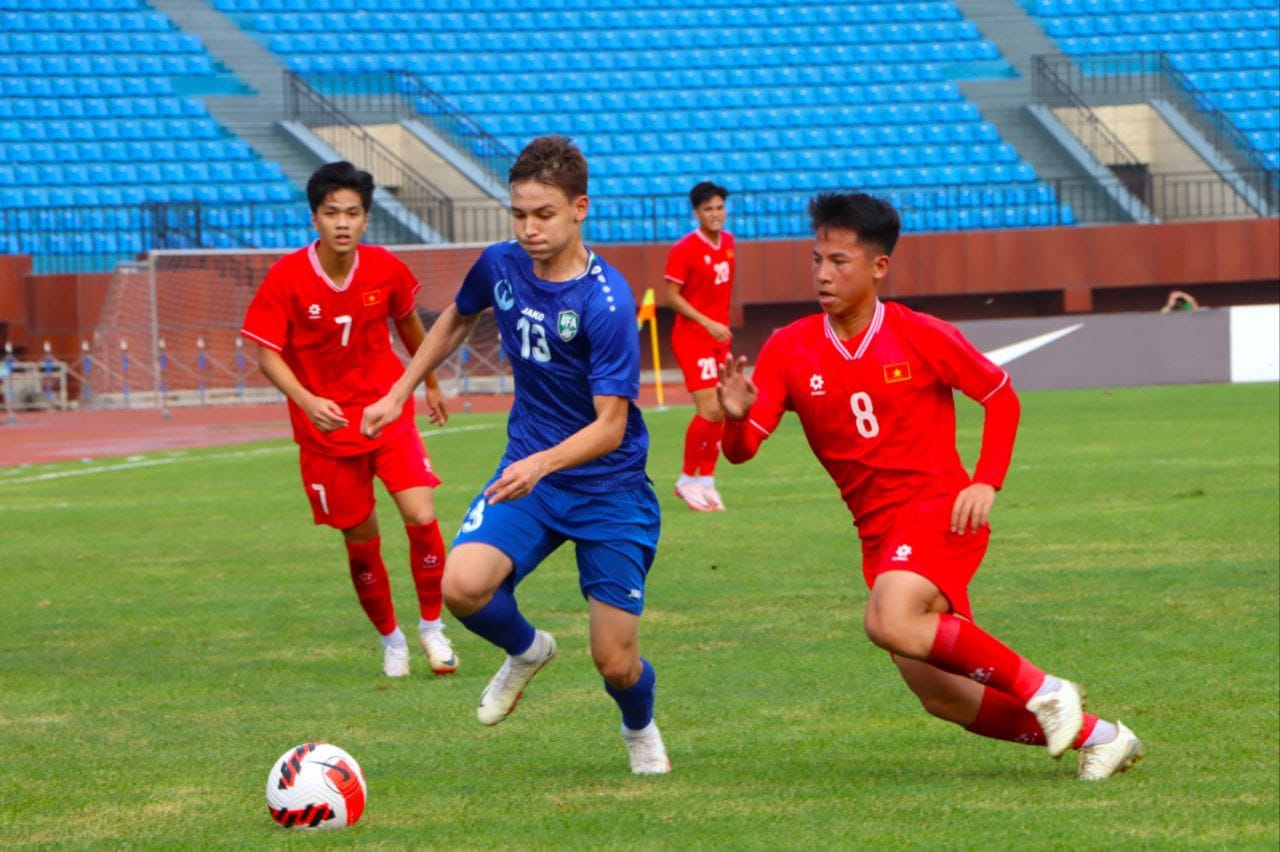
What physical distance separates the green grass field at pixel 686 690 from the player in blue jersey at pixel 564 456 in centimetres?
39

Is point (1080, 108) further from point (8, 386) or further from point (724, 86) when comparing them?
point (8, 386)

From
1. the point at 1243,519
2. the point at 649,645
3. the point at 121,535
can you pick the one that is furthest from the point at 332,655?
the point at 1243,519

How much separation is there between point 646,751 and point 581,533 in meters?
0.71

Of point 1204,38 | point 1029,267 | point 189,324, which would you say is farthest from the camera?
point 1204,38

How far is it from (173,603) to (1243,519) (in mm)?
6538

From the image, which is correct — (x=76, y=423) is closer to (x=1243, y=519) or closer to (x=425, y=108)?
(x=425, y=108)

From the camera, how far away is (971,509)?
216 inches

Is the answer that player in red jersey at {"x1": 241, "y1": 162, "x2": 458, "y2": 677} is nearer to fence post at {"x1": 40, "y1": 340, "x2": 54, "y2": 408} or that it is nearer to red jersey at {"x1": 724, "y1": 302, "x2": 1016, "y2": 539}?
red jersey at {"x1": 724, "y1": 302, "x2": 1016, "y2": 539}

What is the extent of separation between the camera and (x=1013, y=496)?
549 inches

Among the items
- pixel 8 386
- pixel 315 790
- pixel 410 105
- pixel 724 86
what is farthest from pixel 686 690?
pixel 724 86

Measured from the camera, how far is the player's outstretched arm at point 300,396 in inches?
293

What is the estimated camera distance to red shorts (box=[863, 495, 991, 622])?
5652mm

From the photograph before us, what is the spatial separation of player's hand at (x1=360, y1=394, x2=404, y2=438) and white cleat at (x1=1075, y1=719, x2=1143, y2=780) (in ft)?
8.81

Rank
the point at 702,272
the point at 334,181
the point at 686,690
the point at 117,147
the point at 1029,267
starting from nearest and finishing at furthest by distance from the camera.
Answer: the point at 686,690 → the point at 334,181 → the point at 702,272 → the point at 1029,267 → the point at 117,147
